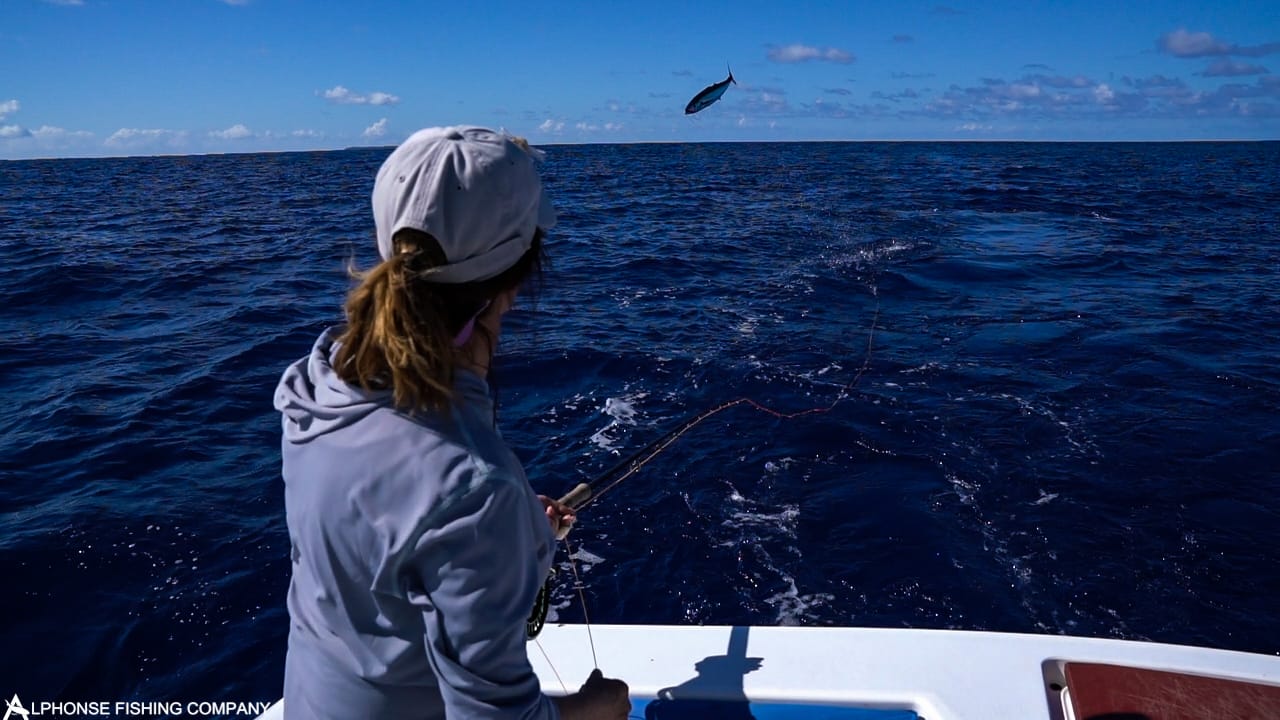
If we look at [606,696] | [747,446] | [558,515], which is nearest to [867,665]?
[558,515]

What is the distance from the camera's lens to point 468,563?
99 cm

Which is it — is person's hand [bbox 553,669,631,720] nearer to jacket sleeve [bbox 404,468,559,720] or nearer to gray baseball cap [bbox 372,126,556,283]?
jacket sleeve [bbox 404,468,559,720]

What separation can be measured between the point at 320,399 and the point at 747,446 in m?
5.12

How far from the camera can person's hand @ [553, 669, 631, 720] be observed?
147 cm

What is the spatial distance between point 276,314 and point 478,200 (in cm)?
1004

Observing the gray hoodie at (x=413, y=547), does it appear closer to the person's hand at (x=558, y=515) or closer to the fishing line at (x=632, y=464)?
the fishing line at (x=632, y=464)

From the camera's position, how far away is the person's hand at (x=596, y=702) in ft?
4.83

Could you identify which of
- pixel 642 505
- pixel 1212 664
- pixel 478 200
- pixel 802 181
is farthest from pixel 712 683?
pixel 802 181

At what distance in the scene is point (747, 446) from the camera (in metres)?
6.05

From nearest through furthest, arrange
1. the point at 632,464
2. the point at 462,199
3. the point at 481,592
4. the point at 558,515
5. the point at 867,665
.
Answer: the point at 481,592 → the point at 462,199 → the point at 558,515 → the point at 867,665 → the point at 632,464

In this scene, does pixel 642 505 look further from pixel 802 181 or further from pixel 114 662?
pixel 802 181

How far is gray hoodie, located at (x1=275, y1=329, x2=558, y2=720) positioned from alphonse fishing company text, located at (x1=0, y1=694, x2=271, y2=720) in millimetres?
3117

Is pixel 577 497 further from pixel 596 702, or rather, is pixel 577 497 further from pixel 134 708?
pixel 134 708

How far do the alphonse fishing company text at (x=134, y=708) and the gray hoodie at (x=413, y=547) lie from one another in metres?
3.12
